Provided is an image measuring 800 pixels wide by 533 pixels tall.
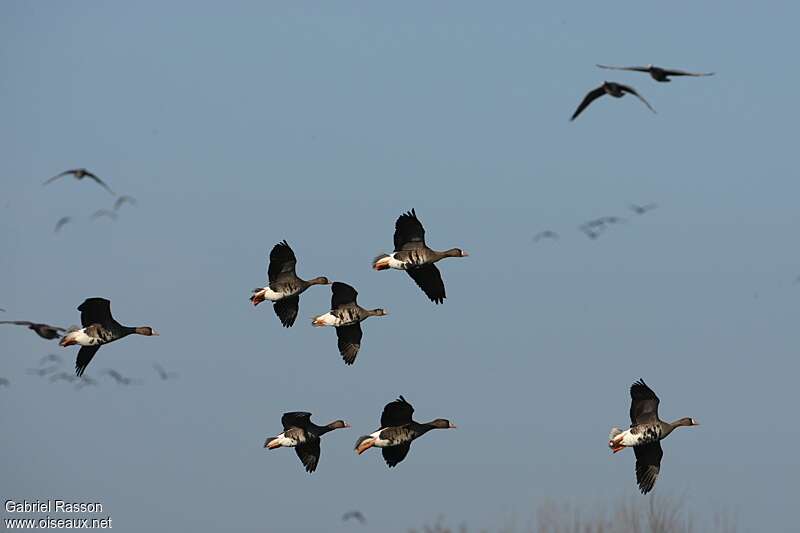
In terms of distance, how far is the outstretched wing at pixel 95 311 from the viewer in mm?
34781

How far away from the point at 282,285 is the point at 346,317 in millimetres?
1791

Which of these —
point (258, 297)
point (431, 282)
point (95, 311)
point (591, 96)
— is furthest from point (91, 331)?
point (591, 96)

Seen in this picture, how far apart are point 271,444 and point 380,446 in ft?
10.3

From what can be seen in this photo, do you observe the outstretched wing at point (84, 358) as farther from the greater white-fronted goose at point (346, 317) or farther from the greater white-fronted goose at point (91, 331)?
the greater white-fronted goose at point (346, 317)

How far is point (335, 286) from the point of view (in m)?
37.9

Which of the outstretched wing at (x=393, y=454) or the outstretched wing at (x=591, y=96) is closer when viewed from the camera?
the outstretched wing at (x=591, y=96)

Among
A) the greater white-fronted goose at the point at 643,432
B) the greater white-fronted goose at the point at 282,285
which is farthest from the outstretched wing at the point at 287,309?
the greater white-fronted goose at the point at 643,432

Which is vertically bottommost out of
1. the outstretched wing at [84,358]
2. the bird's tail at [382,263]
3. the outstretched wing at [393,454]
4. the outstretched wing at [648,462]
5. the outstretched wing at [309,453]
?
the outstretched wing at [648,462]

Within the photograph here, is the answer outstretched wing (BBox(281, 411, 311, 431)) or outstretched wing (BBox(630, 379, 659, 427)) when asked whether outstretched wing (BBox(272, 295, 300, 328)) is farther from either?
outstretched wing (BBox(630, 379, 659, 427))

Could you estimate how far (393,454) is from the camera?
3516cm

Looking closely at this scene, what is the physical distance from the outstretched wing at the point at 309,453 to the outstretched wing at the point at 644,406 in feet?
25.5

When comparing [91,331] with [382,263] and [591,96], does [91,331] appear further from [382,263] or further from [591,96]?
[591,96]

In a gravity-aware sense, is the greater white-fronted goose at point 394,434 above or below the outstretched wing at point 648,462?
above

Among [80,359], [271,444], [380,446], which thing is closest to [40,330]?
[80,359]
